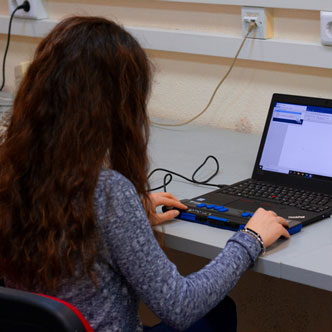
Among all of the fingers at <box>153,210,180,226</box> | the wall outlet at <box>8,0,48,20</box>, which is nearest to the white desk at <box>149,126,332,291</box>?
the fingers at <box>153,210,180,226</box>

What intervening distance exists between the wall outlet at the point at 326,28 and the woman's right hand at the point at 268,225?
0.58m

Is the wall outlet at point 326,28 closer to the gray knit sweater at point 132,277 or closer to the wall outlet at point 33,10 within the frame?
the gray knit sweater at point 132,277

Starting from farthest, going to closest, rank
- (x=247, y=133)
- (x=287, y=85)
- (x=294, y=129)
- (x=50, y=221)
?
(x=247, y=133), (x=287, y=85), (x=294, y=129), (x=50, y=221)

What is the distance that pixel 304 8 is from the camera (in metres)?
1.54

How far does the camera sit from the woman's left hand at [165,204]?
116 centimetres

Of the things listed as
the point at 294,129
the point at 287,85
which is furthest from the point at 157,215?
the point at 287,85

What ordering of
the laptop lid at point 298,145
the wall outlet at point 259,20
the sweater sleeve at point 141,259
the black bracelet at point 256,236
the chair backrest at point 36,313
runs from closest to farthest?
the chair backrest at point 36,313, the sweater sleeve at point 141,259, the black bracelet at point 256,236, the laptop lid at point 298,145, the wall outlet at point 259,20

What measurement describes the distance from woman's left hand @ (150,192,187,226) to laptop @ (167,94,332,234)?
0.02m

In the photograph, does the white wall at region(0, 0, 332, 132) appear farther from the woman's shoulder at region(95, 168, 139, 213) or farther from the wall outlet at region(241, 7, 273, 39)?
the woman's shoulder at region(95, 168, 139, 213)

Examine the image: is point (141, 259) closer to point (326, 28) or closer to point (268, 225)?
point (268, 225)

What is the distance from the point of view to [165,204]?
1.19 m

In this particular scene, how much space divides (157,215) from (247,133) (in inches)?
26.4

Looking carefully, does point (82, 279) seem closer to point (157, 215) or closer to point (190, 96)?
point (157, 215)

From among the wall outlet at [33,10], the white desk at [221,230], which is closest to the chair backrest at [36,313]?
the white desk at [221,230]
